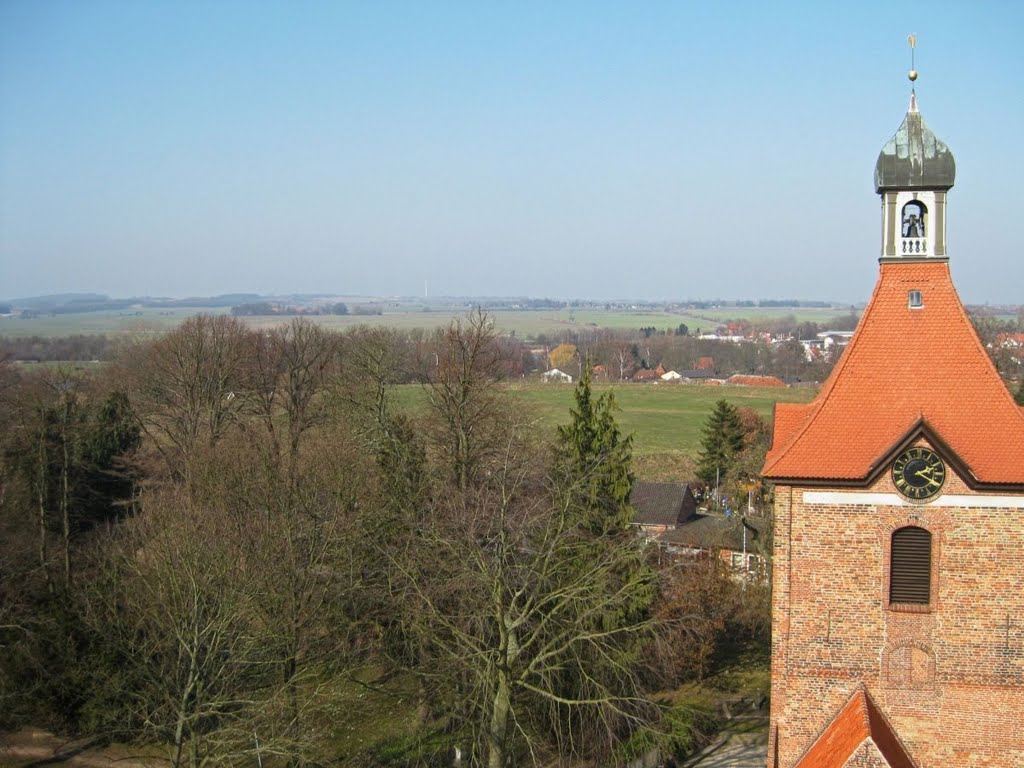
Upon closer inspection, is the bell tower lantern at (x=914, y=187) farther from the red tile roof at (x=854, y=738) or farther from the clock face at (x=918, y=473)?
the red tile roof at (x=854, y=738)

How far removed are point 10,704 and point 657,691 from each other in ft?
58.2

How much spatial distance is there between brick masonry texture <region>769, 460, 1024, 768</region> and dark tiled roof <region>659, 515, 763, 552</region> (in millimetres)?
22354

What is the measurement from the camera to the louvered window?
14453 mm

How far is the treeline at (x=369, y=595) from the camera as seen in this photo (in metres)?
19.1

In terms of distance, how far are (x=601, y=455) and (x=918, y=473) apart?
37.3 feet

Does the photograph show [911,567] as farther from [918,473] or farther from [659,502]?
[659,502]

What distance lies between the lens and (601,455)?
2498cm

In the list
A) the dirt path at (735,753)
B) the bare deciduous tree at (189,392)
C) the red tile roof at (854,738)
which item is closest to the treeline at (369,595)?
the dirt path at (735,753)

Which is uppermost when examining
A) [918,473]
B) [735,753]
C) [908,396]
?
[908,396]

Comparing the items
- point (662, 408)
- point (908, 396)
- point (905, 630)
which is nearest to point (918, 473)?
point (908, 396)

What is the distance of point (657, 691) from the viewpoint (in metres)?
29.3

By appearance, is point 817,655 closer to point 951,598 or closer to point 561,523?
point 951,598

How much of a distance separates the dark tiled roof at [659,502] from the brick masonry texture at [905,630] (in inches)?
1186

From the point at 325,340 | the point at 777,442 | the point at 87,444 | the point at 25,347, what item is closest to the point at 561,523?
the point at 777,442
